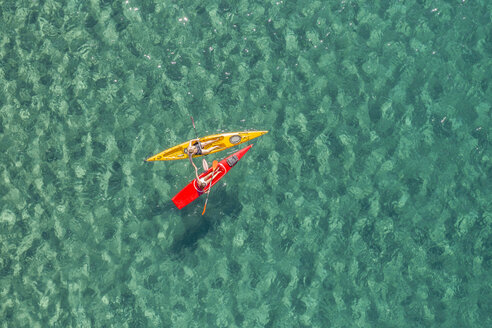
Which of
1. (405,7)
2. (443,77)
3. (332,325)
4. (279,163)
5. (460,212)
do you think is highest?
(405,7)

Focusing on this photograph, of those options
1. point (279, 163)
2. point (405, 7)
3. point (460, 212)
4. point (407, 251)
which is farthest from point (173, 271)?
point (405, 7)

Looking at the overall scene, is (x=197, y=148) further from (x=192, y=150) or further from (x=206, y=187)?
(x=206, y=187)

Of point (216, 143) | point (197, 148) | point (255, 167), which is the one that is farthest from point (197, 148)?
point (255, 167)

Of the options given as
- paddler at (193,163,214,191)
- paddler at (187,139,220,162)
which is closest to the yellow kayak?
paddler at (187,139,220,162)

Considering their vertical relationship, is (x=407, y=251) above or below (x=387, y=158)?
below

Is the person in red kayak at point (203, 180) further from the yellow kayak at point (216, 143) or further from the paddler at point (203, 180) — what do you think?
the yellow kayak at point (216, 143)

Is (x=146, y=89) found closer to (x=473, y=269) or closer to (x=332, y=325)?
(x=332, y=325)

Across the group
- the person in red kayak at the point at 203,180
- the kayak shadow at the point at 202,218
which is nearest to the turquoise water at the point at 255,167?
the kayak shadow at the point at 202,218

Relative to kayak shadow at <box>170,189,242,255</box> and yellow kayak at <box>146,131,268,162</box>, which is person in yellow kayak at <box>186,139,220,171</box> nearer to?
yellow kayak at <box>146,131,268,162</box>
